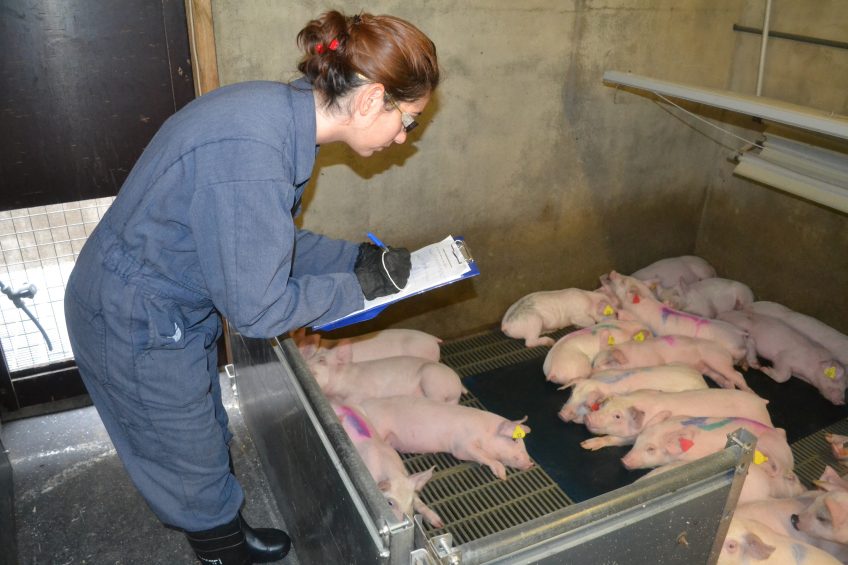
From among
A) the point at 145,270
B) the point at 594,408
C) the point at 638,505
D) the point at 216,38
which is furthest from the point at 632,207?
the point at 145,270

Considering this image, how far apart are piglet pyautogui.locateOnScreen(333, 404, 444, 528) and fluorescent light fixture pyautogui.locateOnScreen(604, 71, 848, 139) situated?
1.79 metres

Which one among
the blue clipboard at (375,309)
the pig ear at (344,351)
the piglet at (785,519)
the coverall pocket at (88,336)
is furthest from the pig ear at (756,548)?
the coverall pocket at (88,336)

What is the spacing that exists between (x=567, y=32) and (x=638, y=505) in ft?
9.05

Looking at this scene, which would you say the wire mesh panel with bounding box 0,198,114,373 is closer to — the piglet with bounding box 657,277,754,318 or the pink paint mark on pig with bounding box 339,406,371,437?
the pink paint mark on pig with bounding box 339,406,371,437

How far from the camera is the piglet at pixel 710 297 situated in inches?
165

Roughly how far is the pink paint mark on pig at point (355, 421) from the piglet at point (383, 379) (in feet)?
1.33

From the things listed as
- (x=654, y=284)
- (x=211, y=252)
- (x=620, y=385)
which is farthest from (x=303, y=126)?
(x=654, y=284)

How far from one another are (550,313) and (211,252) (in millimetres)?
2607

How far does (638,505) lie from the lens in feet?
5.61

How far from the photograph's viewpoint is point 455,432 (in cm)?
297

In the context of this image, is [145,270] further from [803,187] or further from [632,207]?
[632,207]

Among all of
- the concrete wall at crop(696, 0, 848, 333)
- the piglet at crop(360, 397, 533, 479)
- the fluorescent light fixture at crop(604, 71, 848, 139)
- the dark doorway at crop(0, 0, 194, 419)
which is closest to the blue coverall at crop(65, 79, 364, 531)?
the piglet at crop(360, 397, 533, 479)

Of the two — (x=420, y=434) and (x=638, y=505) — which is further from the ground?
(x=638, y=505)

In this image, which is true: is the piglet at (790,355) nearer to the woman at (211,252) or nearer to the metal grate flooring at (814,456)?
the metal grate flooring at (814,456)
